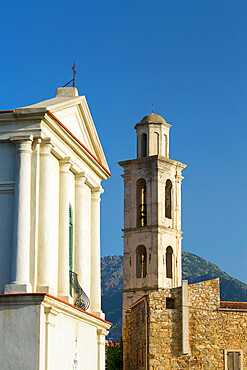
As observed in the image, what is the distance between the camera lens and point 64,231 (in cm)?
2078

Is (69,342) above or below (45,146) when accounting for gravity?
below

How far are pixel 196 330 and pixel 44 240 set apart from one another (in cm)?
1859

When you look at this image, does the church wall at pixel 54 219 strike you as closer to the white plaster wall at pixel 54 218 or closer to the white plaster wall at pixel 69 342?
the white plaster wall at pixel 54 218

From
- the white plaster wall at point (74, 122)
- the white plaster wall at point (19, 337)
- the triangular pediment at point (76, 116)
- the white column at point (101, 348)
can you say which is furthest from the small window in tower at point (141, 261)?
the white plaster wall at point (19, 337)

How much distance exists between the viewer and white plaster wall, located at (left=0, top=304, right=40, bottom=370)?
1791 centimetres

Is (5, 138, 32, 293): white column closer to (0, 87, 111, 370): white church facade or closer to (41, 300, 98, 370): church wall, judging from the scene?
(0, 87, 111, 370): white church facade

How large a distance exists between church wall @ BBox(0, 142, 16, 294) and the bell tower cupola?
110 ft

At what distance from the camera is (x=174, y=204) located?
174 feet

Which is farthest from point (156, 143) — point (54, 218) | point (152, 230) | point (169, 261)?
point (54, 218)

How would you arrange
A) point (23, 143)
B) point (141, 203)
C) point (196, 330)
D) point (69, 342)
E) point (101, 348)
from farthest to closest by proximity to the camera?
point (141, 203)
point (196, 330)
point (101, 348)
point (69, 342)
point (23, 143)

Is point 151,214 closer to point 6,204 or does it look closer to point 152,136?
point 152,136

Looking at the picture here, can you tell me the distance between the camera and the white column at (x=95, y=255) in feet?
78.5

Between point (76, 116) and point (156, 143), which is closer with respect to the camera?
point (76, 116)

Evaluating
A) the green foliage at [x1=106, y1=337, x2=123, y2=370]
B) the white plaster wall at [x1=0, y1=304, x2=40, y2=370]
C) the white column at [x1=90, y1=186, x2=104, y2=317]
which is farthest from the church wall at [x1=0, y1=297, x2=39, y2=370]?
the green foliage at [x1=106, y1=337, x2=123, y2=370]
